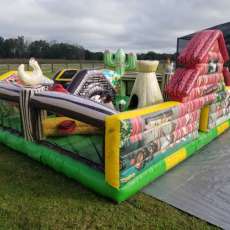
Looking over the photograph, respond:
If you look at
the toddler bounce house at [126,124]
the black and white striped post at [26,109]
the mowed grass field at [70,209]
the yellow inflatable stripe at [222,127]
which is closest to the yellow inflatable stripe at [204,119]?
the toddler bounce house at [126,124]

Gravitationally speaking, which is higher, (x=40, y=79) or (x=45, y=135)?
(x=40, y=79)

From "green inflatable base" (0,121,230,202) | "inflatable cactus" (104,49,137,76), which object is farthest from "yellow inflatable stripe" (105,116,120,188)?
"inflatable cactus" (104,49,137,76)

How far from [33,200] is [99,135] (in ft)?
5.30

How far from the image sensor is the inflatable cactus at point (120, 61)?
7.06m

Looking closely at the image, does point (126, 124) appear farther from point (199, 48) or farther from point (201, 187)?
point (199, 48)

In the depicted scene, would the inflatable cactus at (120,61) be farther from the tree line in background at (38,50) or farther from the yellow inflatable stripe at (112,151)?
the tree line in background at (38,50)

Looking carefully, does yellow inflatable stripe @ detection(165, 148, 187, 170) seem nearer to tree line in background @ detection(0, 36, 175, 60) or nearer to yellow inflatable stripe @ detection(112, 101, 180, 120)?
yellow inflatable stripe @ detection(112, 101, 180, 120)

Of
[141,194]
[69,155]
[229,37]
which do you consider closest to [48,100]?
[69,155]

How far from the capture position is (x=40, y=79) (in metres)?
3.79

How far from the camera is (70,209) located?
2.59 meters

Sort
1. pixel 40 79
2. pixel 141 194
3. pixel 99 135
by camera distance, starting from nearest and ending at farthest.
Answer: pixel 141 194
pixel 40 79
pixel 99 135

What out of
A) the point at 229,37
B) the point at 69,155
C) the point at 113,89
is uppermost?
the point at 229,37

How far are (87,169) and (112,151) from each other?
56 centimetres

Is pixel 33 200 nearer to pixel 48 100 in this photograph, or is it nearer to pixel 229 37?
pixel 48 100
